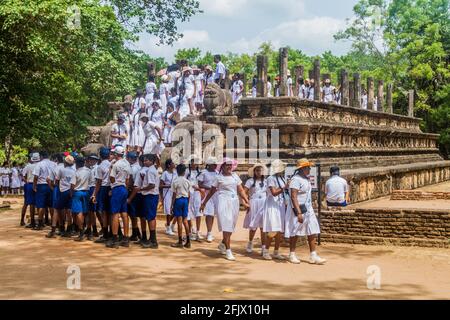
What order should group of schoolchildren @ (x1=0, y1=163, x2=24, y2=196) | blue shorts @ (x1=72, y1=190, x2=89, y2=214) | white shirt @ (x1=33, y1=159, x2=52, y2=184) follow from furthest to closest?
1. group of schoolchildren @ (x1=0, y1=163, x2=24, y2=196)
2. white shirt @ (x1=33, y1=159, x2=52, y2=184)
3. blue shorts @ (x1=72, y1=190, x2=89, y2=214)

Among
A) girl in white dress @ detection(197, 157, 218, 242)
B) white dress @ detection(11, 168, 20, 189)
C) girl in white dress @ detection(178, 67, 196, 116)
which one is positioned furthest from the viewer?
white dress @ detection(11, 168, 20, 189)

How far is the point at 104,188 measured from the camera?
10.8 m

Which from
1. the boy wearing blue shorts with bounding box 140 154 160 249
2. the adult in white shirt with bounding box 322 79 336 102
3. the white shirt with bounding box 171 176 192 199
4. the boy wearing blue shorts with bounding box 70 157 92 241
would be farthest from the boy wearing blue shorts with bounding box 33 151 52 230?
the adult in white shirt with bounding box 322 79 336 102

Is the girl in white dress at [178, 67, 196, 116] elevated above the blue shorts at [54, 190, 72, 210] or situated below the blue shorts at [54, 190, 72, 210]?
above

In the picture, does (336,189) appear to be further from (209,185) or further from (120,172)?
(120,172)

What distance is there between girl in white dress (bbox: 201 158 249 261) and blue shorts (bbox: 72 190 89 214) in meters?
3.03

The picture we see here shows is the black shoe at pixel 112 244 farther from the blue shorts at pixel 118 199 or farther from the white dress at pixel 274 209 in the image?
the white dress at pixel 274 209

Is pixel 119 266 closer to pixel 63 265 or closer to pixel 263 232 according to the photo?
pixel 63 265

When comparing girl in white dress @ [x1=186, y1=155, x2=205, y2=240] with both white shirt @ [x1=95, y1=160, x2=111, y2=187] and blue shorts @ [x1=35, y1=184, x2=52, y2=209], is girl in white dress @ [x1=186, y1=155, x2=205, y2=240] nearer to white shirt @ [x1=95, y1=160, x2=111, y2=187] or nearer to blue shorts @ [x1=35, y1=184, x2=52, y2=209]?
white shirt @ [x1=95, y1=160, x2=111, y2=187]

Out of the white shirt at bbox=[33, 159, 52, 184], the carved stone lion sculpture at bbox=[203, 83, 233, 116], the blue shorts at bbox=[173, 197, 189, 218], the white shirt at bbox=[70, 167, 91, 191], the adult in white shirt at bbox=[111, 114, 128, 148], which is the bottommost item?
the blue shorts at bbox=[173, 197, 189, 218]

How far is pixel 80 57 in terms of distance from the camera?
2120 centimetres

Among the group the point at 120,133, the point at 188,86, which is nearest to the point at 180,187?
the point at 120,133

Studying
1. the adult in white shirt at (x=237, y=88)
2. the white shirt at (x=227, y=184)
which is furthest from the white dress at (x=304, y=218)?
the adult in white shirt at (x=237, y=88)

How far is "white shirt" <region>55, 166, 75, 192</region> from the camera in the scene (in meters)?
11.7
